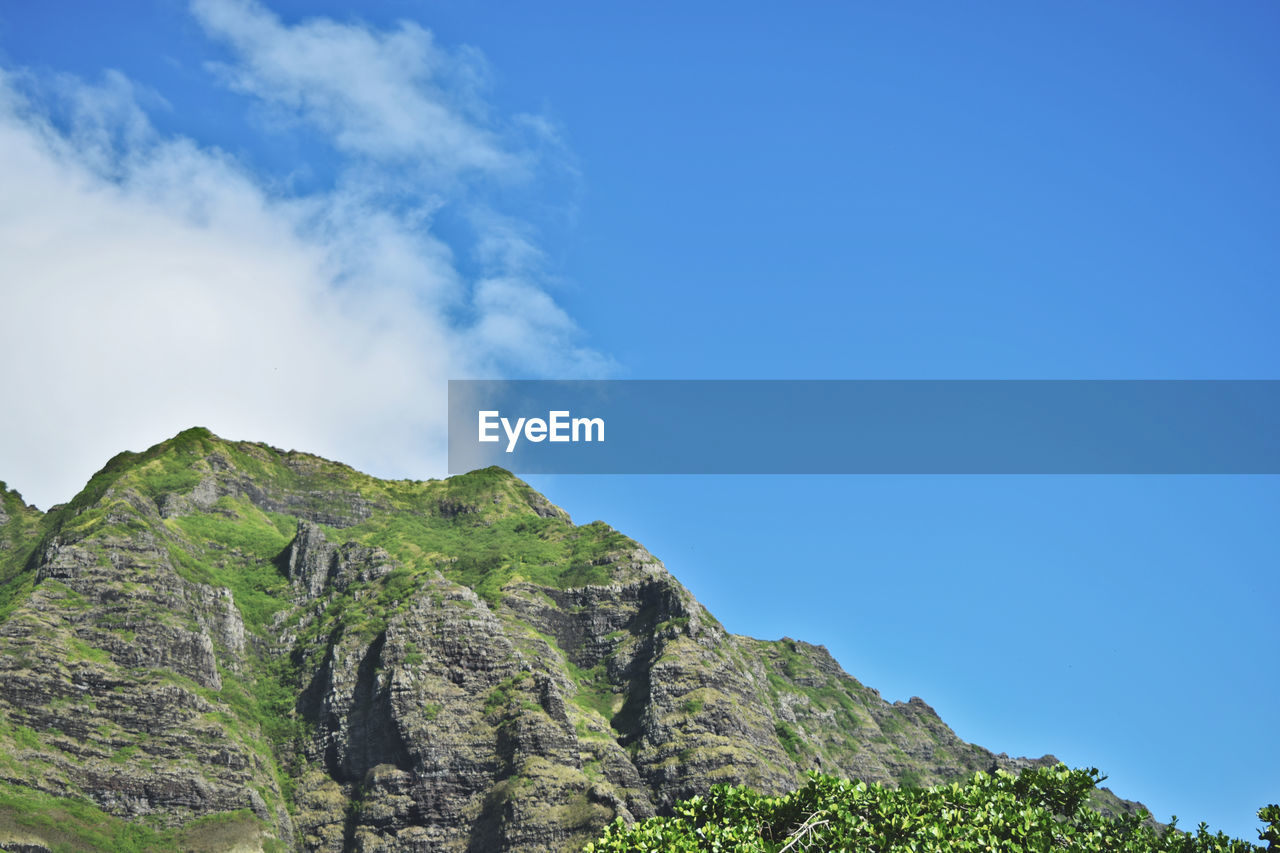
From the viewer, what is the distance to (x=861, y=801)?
51.8 m

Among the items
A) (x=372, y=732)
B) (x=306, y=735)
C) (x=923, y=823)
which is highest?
(x=306, y=735)

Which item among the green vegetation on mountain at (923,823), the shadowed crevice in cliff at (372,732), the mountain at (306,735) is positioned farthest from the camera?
the shadowed crevice in cliff at (372,732)

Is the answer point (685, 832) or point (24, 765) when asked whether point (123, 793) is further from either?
point (685, 832)

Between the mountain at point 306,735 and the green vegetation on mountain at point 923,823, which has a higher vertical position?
the mountain at point 306,735

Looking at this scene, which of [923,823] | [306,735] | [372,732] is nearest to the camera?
[923,823]

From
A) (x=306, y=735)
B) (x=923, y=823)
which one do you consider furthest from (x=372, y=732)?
(x=923, y=823)

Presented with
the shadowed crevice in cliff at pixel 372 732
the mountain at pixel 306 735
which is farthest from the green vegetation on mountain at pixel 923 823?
the shadowed crevice in cliff at pixel 372 732

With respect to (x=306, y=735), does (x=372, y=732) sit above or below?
below

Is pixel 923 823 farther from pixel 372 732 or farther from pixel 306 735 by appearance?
pixel 306 735

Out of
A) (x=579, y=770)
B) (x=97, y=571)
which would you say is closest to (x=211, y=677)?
(x=97, y=571)

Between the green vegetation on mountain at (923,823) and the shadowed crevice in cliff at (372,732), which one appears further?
the shadowed crevice in cliff at (372,732)

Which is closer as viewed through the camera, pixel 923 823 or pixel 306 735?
pixel 923 823

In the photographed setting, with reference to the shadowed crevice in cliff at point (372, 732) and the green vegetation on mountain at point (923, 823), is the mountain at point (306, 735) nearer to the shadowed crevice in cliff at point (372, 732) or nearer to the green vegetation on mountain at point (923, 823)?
the shadowed crevice in cliff at point (372, 732)

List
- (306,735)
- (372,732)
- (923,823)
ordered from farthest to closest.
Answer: (306,735), (372,732), (923,823)
